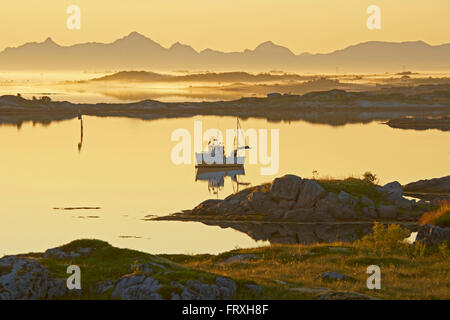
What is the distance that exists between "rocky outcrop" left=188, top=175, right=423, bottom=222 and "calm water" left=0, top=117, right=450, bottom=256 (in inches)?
242

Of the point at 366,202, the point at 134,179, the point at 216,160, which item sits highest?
the point at 366,202

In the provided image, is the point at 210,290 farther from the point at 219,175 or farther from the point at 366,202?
the point at 219,175

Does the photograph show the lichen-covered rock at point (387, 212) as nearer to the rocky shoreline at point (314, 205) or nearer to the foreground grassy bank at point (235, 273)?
the rocky shoreline at point (314, 205)

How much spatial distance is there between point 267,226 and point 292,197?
207 inches

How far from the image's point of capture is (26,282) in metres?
26.3

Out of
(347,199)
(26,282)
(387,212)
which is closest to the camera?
(26,282)

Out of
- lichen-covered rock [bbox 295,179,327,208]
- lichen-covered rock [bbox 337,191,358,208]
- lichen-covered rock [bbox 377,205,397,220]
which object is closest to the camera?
lichen-covered rock [bbox 377,205,397,220]

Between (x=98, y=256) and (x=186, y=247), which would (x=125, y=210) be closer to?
(x=186, y=247)

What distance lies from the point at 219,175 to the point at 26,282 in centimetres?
10093

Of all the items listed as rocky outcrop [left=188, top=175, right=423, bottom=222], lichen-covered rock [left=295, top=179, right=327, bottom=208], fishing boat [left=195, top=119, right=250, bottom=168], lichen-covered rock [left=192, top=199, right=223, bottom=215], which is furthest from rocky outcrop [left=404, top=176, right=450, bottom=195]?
fishing boat [left=195, top=119, right=250, bottom=168]

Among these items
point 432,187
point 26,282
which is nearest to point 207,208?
point 432,187

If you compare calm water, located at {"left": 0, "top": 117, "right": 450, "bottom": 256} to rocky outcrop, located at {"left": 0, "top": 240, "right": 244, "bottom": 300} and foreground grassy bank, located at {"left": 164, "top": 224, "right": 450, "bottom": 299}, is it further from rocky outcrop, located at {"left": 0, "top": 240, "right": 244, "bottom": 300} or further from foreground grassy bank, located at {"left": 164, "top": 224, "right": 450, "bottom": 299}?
rocky outcrop, located at {"left": 0, "top": 240, "right": 244, "bottom": 300}

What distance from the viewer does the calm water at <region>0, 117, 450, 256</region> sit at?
230 feet

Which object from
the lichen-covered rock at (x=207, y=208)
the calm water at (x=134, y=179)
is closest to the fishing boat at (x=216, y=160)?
the calm water at (x=134, y=179)
